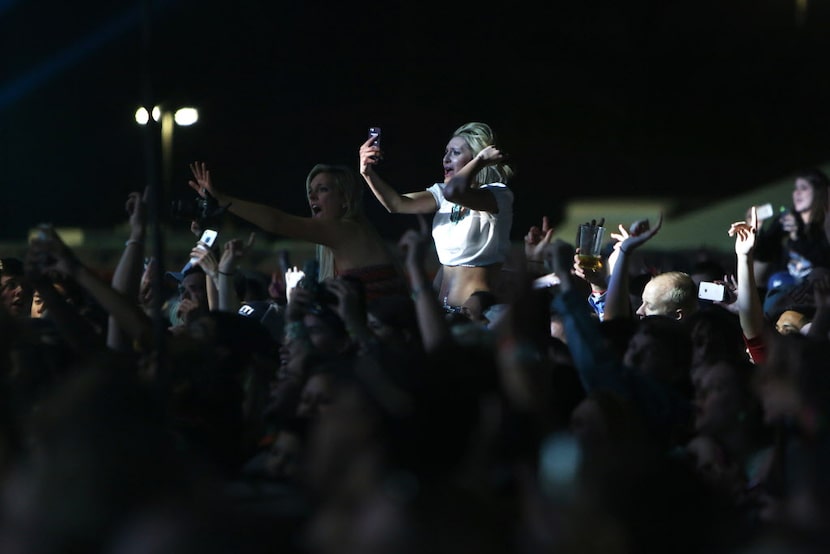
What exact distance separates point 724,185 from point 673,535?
20569mm

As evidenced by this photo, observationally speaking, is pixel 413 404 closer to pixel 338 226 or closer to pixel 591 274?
pixel 338 226

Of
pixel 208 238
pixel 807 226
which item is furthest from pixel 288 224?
pixel 807 226

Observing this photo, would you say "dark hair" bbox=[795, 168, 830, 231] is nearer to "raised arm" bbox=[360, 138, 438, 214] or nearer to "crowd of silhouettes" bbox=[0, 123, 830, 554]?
"crowd of silhouettes" bbox=[0, 123, 830, 554]

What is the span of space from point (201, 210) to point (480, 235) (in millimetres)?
1254

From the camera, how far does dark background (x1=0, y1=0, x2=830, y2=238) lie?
18031 mm

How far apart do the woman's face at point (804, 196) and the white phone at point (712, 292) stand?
5.97ft

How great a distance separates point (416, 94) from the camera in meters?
21.0

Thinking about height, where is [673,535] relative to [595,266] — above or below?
below

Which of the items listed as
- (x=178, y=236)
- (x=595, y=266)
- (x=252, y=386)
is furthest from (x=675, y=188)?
(x=252, y=386)

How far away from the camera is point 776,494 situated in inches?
153

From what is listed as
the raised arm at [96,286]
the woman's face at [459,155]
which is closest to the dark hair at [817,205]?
the woman's face at [459,155]

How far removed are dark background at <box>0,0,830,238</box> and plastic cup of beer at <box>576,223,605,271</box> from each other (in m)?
8.51

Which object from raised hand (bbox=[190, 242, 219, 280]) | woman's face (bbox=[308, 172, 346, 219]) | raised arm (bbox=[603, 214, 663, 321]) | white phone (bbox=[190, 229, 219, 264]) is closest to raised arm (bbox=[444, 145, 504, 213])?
woman's face (bbox=[308, 172, 346, 219])

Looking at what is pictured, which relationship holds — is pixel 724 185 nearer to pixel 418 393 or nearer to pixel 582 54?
pixel 582 54
